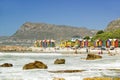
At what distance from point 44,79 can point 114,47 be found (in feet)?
425

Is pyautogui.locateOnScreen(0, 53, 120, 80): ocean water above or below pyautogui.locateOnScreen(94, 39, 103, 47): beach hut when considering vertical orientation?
below

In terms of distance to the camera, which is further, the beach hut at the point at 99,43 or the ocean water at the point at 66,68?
the beach hut at the point at 99,43

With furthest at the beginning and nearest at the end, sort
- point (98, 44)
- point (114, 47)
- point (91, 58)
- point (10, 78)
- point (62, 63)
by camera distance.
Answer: point (98, 44)
point (114, 47)
point (91, 58)
point (62, 63)
point (10, 78)

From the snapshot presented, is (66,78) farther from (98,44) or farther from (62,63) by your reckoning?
(98,44)

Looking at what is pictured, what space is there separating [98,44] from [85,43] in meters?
Answer: 15.1

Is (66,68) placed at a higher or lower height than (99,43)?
lower

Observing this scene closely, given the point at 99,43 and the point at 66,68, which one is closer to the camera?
the point at 66,68

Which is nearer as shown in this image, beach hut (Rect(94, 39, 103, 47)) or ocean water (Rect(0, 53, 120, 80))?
ocean water (Rect(0, 53, 120, 80))

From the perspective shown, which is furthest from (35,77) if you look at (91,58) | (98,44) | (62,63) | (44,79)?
(98,44)

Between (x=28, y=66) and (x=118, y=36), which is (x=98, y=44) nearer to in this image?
(x=118, y=36)

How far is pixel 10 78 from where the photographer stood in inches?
1598

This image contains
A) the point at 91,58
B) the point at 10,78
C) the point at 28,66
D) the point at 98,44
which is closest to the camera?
the point at 10,78

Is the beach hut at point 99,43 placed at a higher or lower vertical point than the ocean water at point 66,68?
higher

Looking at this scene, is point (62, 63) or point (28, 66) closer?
point (28, 66)
